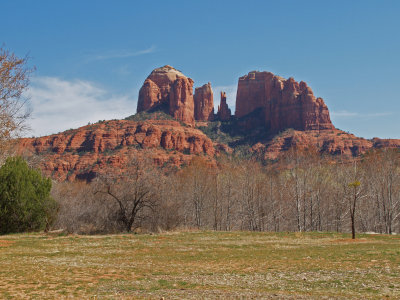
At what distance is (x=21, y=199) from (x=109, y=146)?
350 ft

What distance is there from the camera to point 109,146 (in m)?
140

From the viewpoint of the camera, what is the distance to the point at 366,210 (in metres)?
69.1

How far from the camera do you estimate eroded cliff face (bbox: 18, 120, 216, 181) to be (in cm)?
12719

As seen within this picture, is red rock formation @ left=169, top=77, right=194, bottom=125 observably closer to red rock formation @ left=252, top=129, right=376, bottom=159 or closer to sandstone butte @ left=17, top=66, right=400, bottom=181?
sandstone butte @ left=17, top=66, right=400, bottom=181

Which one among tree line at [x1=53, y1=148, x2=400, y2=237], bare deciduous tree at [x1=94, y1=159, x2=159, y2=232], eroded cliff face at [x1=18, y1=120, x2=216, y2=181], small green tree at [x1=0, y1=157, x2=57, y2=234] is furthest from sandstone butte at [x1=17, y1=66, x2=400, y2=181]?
small green tree at [x1=0, y1=157, x2=57, y2=234]

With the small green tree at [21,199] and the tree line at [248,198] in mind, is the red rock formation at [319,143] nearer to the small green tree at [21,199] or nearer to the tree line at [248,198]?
the tree line at [248,198]

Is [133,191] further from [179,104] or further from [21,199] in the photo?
[179,104]

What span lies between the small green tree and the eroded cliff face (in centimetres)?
7912

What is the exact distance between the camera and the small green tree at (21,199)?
35.1m

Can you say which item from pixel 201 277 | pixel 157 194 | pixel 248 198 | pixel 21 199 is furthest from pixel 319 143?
pixel 201 277

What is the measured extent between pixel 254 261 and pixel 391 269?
6502 millimetres

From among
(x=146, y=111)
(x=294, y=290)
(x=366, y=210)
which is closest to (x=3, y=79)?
(x=294, y=290)

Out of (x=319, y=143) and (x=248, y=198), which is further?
(x=319, y=143)

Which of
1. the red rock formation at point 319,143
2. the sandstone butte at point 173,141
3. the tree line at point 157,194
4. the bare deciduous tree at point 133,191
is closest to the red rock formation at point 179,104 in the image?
the sandstone butte at point 173,141
